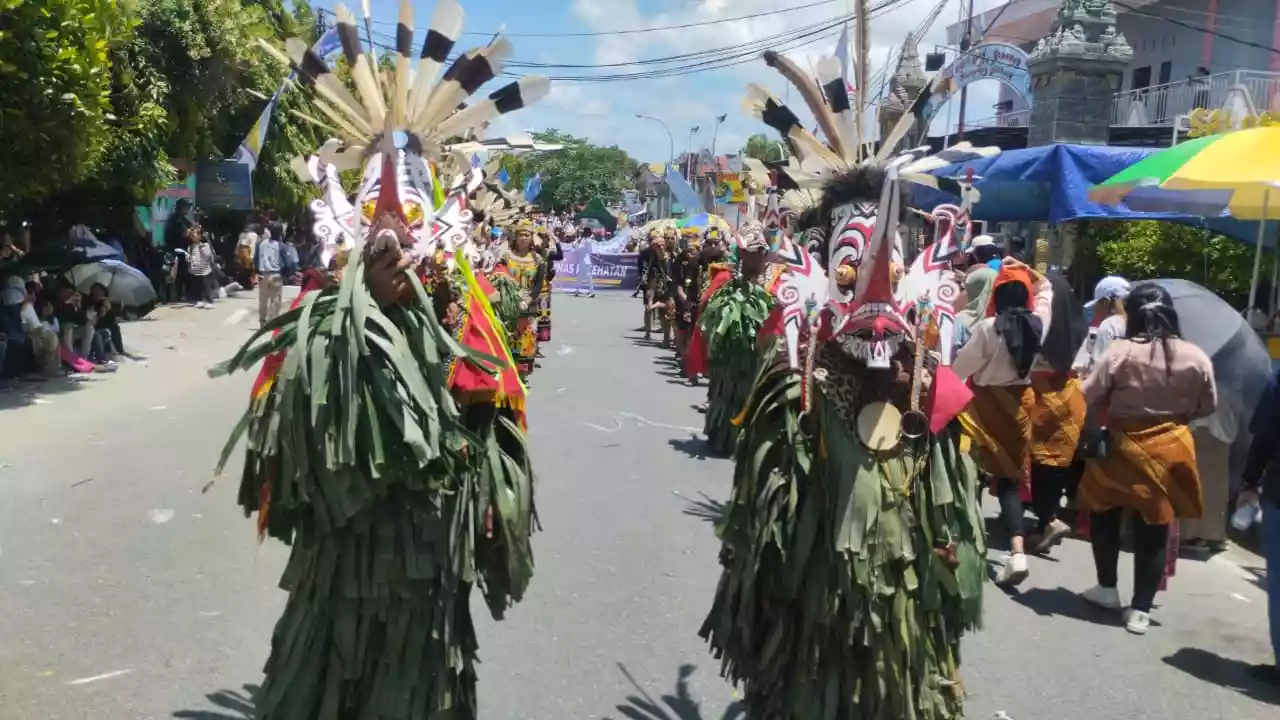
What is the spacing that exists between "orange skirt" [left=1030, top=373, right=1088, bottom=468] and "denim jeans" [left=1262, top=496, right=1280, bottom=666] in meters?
1.63

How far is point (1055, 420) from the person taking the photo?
21.4 ft

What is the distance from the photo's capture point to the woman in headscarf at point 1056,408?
650 centimetres

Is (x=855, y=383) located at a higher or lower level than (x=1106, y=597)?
higher

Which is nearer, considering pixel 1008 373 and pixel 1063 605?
pixel 1063 605

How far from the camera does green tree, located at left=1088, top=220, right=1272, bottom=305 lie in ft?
39.8

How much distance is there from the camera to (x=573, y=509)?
705 centimetres

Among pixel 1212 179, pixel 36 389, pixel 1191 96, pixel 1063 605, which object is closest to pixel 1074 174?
pixel 1212 179

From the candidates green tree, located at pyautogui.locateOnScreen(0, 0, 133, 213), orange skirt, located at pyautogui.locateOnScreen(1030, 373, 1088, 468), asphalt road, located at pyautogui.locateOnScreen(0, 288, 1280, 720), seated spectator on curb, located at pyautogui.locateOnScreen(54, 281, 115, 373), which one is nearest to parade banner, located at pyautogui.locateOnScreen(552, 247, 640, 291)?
seated spectator on curb, located at pyautogui.locateOnScreen(54, 281, 115, 373)

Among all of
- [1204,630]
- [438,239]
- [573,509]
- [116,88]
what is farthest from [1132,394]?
[116,88]

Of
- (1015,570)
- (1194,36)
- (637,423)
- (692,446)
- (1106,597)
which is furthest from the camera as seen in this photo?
(1194,36)

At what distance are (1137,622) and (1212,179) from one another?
298 cm

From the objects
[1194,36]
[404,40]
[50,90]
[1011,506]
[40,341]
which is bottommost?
[1011,506]

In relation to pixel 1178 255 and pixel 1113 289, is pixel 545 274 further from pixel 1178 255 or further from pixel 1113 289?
pixel 1113 289

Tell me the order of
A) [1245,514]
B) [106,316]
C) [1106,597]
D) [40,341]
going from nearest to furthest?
1. [1245,514]
2. [1106,597]
3. [40,341]
4. [106,316]
